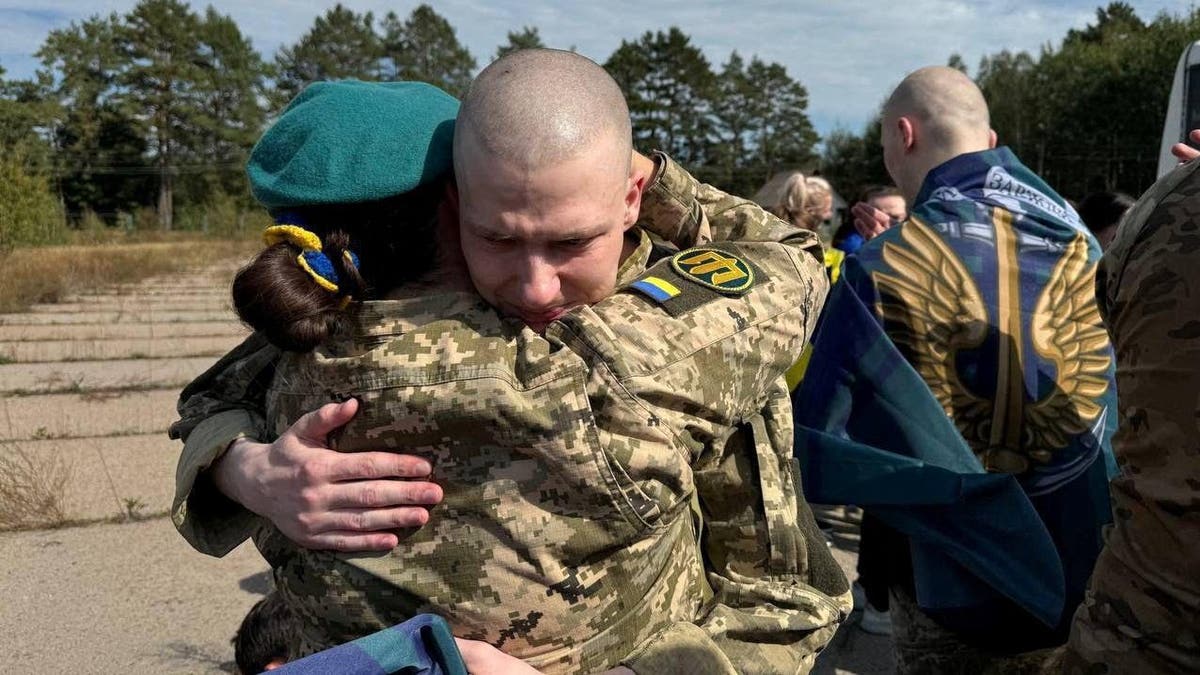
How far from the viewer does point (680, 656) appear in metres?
1.28

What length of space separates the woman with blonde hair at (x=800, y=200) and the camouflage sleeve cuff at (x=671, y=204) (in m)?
4.13

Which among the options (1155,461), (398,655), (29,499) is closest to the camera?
(398,655)

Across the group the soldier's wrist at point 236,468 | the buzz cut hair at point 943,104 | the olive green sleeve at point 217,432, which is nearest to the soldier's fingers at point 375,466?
the soldier's wrist at point 236,468

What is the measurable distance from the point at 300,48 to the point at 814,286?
72.0m

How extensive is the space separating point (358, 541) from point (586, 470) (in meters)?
0.34

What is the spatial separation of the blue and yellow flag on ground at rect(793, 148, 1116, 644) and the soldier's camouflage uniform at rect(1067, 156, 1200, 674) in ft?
3.22

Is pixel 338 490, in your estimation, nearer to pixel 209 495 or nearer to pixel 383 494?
pixel 383 494

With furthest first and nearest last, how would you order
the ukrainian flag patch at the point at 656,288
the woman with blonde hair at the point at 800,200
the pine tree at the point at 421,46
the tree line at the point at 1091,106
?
the pine tree at the point at 421,46
the tree line at the point at 1091,106
the woman with blonde hair at the point at 800,200
the ukrainian flag patch at the point at 656,288

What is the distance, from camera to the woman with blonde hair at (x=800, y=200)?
575 cm

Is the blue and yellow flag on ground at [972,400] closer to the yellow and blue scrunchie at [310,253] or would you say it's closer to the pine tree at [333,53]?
the yellow and blue scrunchie at [310,253]

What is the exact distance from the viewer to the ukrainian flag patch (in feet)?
4.20

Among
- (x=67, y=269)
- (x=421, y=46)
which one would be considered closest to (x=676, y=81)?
(x=421, y=46)

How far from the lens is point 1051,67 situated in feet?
150

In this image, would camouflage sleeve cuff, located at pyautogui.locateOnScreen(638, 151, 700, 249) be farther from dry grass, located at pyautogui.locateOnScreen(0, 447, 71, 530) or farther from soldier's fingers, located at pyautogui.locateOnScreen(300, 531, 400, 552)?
dry grass, located at pyautogui.locateOnScreen(0, 447, 71, 530)
